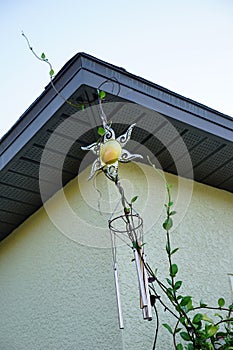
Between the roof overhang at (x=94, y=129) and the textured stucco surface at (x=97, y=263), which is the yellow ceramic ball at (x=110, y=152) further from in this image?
the textured stucco surface at (x=97, y=263)

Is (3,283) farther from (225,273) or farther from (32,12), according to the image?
(32,12)

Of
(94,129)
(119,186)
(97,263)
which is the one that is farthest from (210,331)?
(94,129)

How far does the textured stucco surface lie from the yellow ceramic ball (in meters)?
0.94

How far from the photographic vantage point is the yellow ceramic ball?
124 inches

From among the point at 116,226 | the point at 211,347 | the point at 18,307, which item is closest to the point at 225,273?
the point at 116,226

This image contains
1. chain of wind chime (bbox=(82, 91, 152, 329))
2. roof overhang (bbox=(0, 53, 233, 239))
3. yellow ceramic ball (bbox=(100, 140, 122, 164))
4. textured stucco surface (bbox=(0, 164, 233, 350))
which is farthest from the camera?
textured stucco surface (bbox=(0, 164, 233, 350))

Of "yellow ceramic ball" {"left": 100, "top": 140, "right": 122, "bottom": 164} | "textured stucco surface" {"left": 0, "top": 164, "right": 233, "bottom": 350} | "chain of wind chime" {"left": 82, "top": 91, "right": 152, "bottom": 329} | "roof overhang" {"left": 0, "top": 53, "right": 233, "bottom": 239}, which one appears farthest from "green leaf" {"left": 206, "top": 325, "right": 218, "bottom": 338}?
"roof overhang" {"left": 0, "top": 53, "right": 233, "bottom": 239}

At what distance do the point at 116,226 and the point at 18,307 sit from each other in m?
1.48

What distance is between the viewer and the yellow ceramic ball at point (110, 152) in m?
3.14

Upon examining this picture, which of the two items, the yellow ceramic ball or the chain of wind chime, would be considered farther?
the yellow ceramic ball

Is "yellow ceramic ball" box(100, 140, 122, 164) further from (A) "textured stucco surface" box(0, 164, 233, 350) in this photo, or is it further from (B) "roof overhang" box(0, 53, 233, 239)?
(A) "textured stucco surface" box(0, 164, 233, 350)

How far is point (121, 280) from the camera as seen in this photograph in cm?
376

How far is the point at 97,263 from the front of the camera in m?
4.04

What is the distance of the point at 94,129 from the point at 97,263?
0.97 meters
